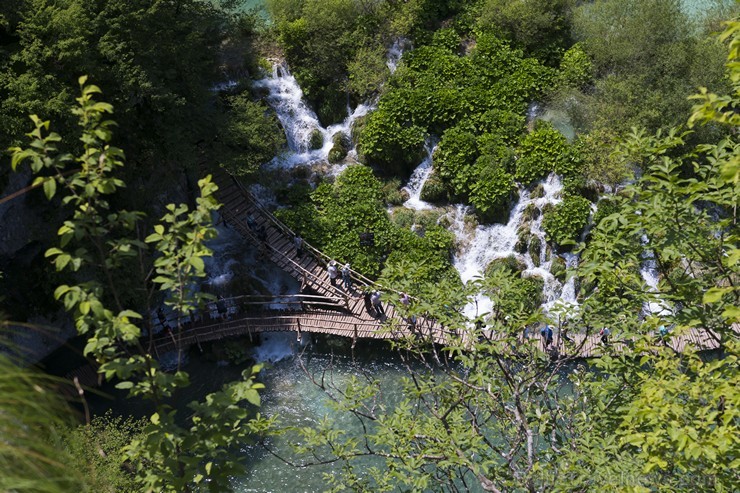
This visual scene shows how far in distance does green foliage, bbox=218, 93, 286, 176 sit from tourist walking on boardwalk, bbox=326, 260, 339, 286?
4.54 m

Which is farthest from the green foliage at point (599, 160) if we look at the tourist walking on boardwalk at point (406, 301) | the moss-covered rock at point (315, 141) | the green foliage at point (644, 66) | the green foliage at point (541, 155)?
the tourist walking on boardwalk at point (406, 301)

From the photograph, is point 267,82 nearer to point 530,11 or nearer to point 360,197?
point 360,197

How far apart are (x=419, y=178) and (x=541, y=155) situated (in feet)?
16.3

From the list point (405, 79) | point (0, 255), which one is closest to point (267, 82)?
point (405, 79)

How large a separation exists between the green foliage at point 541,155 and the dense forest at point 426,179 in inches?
3.1

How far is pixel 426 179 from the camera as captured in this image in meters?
27.6

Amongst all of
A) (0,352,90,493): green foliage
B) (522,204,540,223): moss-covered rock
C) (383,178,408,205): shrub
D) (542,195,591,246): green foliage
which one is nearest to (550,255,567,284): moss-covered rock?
(542,195,591,246): green foliage

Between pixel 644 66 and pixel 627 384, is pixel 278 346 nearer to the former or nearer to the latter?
pixel 627 384

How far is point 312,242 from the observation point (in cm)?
2556

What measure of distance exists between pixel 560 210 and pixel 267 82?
13.9 metres

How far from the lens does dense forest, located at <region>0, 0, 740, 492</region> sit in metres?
9.25

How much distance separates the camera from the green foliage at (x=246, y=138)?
80.4 feet

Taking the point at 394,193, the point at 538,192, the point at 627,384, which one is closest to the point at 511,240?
the point at 538,192

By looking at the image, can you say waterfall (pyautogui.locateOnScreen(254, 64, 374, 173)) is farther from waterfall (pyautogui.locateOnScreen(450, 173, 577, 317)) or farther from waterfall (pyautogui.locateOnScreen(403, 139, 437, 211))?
waterfall (pyautogui.locateOnScreen(450, 173, 577, 317))
